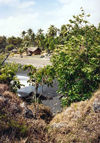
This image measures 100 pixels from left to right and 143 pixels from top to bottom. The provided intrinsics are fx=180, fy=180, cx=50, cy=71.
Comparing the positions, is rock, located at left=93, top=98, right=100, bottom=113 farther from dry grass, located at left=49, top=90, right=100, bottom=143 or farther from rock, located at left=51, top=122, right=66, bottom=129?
rock, located at left=51, top=122, right=66, bottom=129

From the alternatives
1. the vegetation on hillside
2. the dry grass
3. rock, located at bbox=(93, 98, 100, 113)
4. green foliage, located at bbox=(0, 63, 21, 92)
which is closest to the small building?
green foliage, located at bbox=(0, 63, 21, 92)

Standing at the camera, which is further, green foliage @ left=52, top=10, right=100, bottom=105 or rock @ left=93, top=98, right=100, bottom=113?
green foliage @ left=52, top=10, right=100, bottom=105

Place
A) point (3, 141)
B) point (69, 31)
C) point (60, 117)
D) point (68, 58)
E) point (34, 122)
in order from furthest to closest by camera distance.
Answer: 1. point (69, 31)
2. point (68, 58)
3. point (60, 117)
4. point (34, 122)
5. point (3, 141)

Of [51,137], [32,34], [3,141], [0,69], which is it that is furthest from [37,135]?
[32,34]

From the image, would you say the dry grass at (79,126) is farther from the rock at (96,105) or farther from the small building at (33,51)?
the small building at (33,51)

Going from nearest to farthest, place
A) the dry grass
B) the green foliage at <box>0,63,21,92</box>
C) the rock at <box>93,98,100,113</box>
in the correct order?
the dry grass
the rock at <box>93,98,100,113</box>
the green foliage at <box>0,63,21,92</box>

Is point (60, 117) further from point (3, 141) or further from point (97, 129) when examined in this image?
Answer: point (3, 141)

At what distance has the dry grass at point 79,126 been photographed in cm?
618

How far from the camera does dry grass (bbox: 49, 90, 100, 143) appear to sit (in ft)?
20.3

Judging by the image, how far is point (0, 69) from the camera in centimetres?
→ 1064

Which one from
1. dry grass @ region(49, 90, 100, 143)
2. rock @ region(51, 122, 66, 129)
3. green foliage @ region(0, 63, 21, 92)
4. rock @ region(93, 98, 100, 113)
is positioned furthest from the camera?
green foliage @ region(0, 63, 21, 92)

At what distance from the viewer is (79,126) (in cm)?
655

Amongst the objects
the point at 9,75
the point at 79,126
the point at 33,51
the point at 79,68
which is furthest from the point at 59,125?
the point at 33,51

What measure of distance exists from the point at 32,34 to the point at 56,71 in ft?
227
